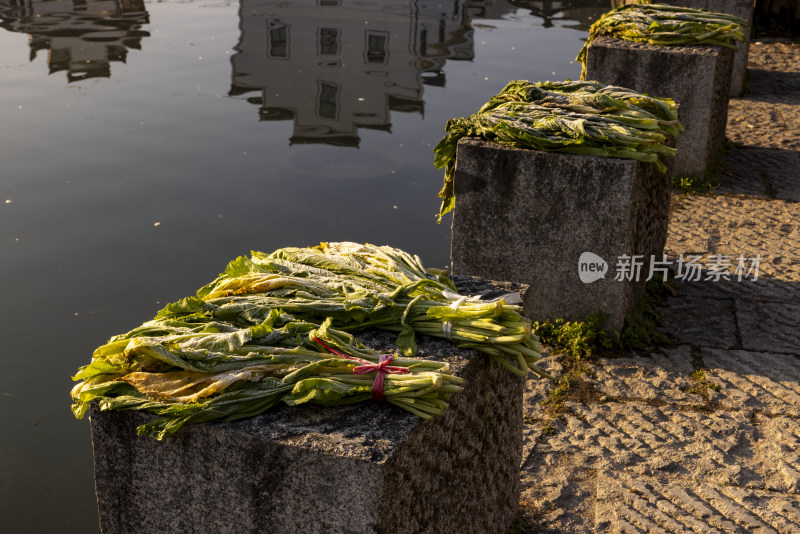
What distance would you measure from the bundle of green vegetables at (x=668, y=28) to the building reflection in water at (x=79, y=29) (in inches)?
300

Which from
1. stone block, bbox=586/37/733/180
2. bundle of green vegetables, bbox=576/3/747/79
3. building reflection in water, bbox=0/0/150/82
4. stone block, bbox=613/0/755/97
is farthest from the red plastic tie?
building reflection in water, bbox=0/0/150/82

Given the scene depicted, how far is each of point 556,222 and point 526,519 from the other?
201 cm

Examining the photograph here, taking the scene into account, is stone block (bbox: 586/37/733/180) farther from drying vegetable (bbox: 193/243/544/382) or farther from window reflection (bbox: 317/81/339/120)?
drying vegetable (bbox: 193/243/544/382)

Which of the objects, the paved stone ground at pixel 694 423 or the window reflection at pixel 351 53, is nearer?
the paved stone ground at pixel 694 423

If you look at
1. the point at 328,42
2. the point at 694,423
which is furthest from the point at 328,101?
the point at 694,423

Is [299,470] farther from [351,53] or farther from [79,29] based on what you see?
[79,29]

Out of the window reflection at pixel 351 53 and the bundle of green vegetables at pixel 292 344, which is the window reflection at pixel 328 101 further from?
the bundle of green vegetables at pixel 292 344

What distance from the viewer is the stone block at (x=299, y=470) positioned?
93.7 inches

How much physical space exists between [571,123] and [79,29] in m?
13.1

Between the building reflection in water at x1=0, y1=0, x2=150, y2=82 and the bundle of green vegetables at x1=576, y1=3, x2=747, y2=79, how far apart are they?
762 cm

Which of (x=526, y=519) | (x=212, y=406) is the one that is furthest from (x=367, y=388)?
(x=526, y=519)

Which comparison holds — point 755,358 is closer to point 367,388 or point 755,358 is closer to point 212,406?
point 367,388

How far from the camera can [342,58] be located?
16500 millimetres

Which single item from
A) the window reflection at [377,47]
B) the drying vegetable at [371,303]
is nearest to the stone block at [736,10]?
the window reflection at [377,47]
